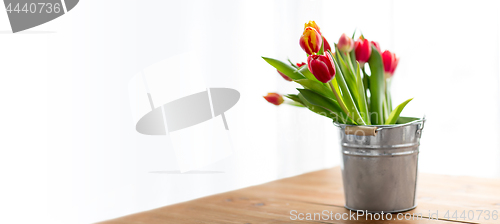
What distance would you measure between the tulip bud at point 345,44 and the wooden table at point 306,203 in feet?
0.99

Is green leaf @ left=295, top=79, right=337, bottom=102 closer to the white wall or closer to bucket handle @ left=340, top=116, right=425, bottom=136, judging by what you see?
bucket handle @ left=340, top=116, right=425, bottom=136

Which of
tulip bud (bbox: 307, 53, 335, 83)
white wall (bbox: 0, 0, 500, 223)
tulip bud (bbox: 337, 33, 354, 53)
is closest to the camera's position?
tulip bud (bbox: 307, 53, 335, 83)

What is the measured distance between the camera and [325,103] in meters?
0.85

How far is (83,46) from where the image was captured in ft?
3.59

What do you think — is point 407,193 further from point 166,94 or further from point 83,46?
point 83,46

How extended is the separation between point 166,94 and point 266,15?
1.81ft

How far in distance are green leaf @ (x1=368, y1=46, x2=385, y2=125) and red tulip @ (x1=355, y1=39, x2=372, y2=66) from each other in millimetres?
13

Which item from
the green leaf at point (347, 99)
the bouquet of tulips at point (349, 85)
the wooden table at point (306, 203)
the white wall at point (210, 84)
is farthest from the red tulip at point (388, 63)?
the white wall at point (210, 84)

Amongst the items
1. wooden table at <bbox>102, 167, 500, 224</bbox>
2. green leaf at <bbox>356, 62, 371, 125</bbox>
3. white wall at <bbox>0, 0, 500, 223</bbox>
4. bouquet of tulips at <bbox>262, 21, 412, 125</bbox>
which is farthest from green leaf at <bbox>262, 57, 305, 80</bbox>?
white wall at <bbox>0, 0, 500, 223</bbox>

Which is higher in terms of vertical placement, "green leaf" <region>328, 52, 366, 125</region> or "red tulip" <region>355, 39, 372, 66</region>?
"red tulip" <region>355, 39, 372, 66</region>

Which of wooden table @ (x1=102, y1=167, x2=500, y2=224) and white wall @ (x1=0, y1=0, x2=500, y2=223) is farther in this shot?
white wall @ (x1=0, y1=0, x2=500, y2=223)

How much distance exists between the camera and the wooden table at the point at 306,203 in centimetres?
83

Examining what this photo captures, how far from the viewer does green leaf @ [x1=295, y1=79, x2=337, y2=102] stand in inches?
32.3

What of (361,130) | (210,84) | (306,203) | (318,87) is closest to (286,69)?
(318,87)
